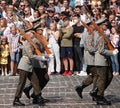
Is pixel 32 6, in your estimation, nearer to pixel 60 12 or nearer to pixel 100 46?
pixel 60 12

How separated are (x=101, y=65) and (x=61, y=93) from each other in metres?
2.00

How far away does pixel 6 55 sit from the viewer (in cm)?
1594

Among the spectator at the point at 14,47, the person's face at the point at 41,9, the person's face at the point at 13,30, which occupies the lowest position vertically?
the spectator at the point at 14,47

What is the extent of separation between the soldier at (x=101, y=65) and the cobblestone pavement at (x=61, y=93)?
0.37m

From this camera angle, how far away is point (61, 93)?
1343cm

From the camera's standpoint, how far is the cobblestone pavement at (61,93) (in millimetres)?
12142

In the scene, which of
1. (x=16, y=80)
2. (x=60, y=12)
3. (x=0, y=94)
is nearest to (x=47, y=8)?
(x=60, y=12)

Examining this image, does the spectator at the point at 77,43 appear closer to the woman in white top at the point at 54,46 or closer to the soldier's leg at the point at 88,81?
the woman in white top at the point at 54,46

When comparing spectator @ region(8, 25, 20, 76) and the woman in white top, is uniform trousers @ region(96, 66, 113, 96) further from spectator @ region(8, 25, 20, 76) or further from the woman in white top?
spectator @ region(8, 25, 20, 76)

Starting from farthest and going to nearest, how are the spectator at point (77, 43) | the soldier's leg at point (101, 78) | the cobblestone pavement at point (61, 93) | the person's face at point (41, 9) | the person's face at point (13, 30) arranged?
the person's face at point (41, 9) < the spectator at point (77, 43) < the person's face at point (13, 30) < the cobblestone pavement at point (61, 93) < the soldier's leg at point (101, 78)

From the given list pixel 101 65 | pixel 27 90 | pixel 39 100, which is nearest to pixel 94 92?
pixel 101 65

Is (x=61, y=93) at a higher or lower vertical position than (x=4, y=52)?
lower

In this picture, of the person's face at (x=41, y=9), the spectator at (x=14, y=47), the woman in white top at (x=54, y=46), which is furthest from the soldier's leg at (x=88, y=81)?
the person's face at (x=41, y=9)

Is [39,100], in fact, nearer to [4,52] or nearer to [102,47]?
[102,47]
